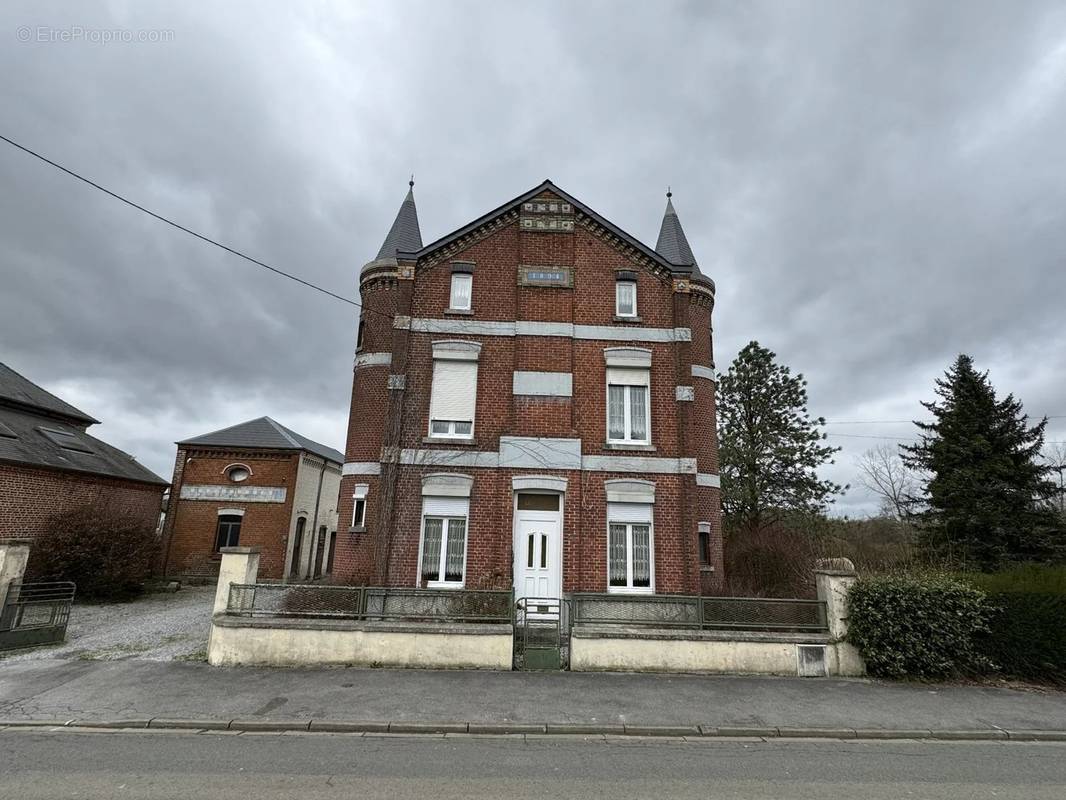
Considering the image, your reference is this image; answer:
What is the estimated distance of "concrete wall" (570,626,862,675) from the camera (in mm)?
9531

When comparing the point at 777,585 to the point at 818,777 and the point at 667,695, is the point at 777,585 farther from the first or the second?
the point at 818,777

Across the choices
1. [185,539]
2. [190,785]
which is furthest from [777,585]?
[185,539]

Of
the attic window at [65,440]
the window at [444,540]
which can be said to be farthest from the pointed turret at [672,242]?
the attic window at [65,440]

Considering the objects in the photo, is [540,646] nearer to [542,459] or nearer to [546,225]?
[542,459]

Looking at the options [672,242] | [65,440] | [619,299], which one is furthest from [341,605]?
[65,440]

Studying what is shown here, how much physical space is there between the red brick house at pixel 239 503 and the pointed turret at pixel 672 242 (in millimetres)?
17189

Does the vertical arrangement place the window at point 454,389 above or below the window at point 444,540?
above

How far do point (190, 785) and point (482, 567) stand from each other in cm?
783

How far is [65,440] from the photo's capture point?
20.8 m

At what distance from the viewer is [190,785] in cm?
530

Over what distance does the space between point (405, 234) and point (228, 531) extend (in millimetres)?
14826

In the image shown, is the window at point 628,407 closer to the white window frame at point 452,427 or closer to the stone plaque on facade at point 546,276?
the stone plaque on facade at point 546,276

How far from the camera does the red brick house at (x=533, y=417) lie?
13055 millimetres

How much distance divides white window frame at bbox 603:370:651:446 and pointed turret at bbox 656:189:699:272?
5.01 meters
